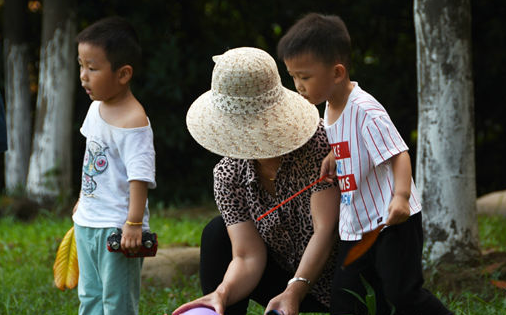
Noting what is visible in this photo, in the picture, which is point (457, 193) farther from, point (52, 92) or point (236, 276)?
point (52, 92)

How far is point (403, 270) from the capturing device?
7.97 ft

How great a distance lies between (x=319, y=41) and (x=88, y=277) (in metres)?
1.31

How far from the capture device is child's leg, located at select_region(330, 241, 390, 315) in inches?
98.2

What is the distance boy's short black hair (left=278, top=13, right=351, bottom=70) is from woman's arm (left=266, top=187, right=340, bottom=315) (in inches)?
19.6

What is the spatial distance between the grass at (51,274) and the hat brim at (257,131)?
1.04m

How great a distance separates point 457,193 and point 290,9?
14.9 ft

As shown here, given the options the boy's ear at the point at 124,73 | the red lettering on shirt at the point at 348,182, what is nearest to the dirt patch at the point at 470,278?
the red lettering on shirt at the point at 348,182

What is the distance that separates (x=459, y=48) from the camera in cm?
383

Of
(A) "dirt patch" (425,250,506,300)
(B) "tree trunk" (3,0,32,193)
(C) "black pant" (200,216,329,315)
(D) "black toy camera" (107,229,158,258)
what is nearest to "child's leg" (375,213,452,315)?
(C) "black pant" (200,216,329,315)

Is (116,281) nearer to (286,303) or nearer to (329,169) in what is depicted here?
(286,303)

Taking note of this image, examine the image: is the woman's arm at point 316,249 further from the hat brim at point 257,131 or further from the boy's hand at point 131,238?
the boy's hand at point 131,238

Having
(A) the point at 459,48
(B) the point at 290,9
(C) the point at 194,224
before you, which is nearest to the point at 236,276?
(A) the point at 459,48

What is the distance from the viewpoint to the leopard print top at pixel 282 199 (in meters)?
2.63

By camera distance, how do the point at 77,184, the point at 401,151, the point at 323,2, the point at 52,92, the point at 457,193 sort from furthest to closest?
the point at 77,184 < the point at 323,2 < the point at 52,92 < the point at 457,193 < the point at 401,151
